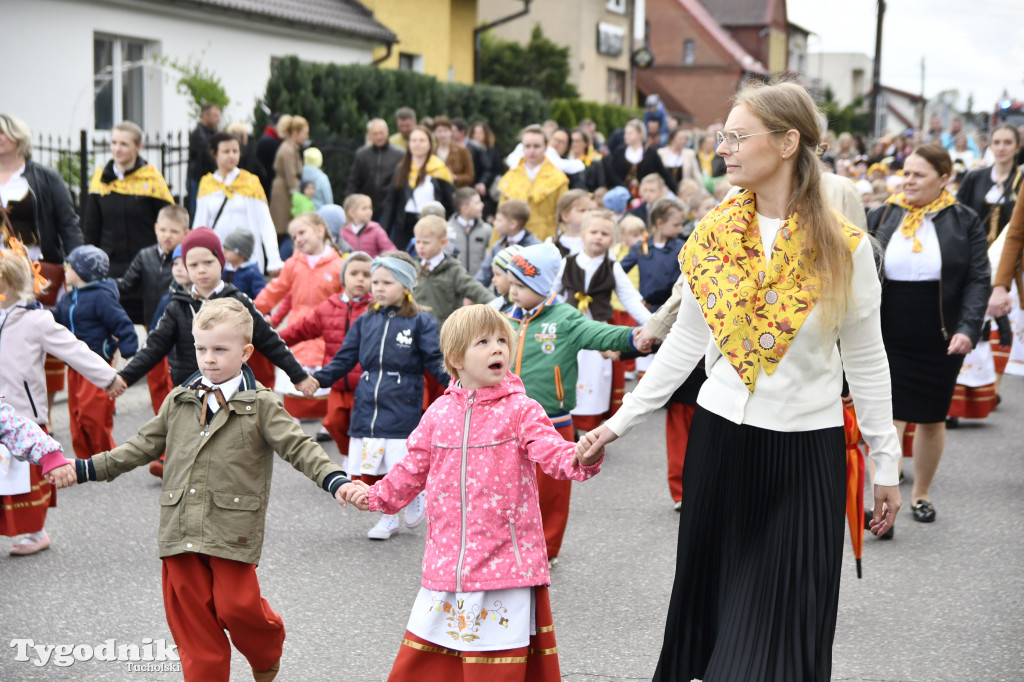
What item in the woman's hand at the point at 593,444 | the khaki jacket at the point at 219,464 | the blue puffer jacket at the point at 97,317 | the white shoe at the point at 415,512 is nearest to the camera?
the woman's hand at the point at 593,444

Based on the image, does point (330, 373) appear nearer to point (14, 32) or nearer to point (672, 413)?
point (672, 413)

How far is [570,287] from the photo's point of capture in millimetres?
8453

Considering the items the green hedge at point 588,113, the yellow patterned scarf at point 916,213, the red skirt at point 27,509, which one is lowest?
the red skirt at point 27,509

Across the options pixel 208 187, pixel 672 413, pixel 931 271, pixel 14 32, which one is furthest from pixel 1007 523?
pixel 14 32

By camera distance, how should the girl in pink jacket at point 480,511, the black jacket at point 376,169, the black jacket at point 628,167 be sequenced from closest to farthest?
the girl in pink jacket at point 480,511
the black jacket at point 376,169
the black jacket at point 628,167

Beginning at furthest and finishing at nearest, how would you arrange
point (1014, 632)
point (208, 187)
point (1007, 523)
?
point (208, 187), point (1007, 523), point (1014, 632)

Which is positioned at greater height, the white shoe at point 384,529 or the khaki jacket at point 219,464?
the khaki jacket at point 219,464

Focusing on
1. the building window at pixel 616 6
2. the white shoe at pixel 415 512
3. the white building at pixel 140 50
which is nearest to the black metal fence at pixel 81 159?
the white building at pixel 140 50

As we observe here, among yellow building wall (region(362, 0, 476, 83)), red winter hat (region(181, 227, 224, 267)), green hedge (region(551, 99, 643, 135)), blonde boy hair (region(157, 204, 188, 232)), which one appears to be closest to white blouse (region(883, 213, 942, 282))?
red winter hat (region(181, 227, 224, 267))

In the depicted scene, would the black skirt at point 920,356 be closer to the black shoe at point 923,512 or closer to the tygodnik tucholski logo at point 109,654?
the black shoe at point 923,512

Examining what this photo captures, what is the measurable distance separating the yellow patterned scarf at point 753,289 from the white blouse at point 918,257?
3458 millimetres

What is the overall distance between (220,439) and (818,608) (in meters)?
2.14

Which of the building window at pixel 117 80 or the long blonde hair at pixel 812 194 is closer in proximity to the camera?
the long blonde hair at pixel 812 194

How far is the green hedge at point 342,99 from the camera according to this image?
1936 centimetres
